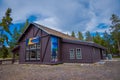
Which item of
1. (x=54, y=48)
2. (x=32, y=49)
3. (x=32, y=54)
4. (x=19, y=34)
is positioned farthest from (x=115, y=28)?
(x=19, y=34)

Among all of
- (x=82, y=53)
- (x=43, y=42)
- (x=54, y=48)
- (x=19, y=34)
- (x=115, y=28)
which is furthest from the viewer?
(x=19, y=34)

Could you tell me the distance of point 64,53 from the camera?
1573cm

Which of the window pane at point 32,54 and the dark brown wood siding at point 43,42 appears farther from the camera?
the window pane at point 32,54

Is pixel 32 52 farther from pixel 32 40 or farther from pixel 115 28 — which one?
pixel 115 28

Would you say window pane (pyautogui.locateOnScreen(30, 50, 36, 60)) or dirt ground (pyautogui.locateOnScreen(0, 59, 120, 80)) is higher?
window pane (pyautogui.locateOnScreen(30, 50, 36, 60))

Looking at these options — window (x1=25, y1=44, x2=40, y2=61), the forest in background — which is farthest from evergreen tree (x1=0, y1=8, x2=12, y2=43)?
window (x1=25, y1=44, x2=40, y2=61)

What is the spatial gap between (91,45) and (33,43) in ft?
27.5

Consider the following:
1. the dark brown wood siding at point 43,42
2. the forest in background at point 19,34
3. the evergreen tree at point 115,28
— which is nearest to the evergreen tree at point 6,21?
the forest in background at point 19,34

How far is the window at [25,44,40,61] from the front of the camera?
1590cm

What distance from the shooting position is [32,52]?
1673 cm

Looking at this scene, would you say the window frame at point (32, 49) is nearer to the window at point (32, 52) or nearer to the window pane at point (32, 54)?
the window at point (32, 52)

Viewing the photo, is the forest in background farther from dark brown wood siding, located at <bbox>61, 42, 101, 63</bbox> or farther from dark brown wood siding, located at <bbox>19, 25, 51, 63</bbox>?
dark brown wood siding, located at <bbox>61, 42, 101, 63</bbox>

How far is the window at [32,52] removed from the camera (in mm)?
15898

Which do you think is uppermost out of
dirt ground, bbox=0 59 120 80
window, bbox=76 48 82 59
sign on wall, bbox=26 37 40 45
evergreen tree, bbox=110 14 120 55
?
evergreen tree, bbox=110 14 120 55
